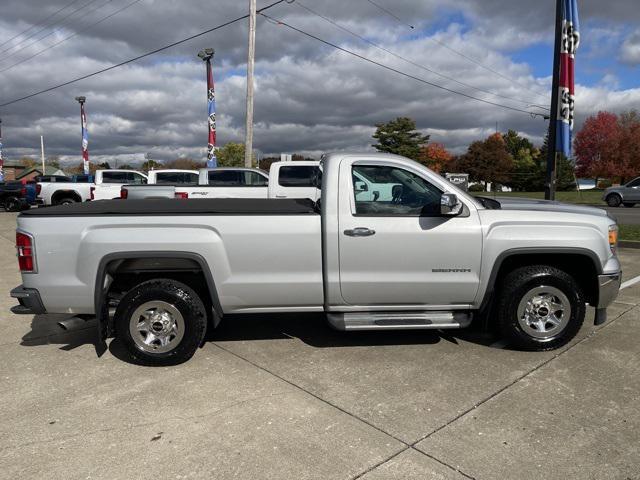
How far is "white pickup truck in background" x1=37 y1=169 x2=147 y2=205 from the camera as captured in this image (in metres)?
17.5

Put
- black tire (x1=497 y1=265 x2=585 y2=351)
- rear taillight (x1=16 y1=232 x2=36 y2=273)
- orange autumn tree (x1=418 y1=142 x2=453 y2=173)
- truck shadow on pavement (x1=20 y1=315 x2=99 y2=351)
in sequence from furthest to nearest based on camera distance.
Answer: orange autumn tree (x1=418 y1=142 x2=453 y2=173) < truck shadow on pavement (x1=20 y1=315 x2=99 y2=351) < black tire (x1=497 y1=265 x2=585 y2=351) < rear taillight (x1=16 y1=232 x2=36 y2=273)

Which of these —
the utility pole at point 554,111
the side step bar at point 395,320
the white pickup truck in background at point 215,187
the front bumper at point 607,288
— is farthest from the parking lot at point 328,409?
the white pickup truck in background at point 215,187

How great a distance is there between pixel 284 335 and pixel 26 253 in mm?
2503

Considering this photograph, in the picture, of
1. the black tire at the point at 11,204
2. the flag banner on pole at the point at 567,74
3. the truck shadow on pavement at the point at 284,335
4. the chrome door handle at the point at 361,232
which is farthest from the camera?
the black tire at the point at 11,204

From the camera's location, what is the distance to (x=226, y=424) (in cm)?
324

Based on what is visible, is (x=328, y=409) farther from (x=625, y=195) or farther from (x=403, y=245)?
(x=625, y=195)

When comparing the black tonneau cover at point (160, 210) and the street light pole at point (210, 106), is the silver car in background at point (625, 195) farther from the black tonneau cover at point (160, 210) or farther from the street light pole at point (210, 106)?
the black tonneau cover at point (160, 210)

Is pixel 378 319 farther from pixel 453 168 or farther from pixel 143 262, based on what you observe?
pixel 453 168

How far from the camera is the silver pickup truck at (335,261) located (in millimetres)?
3988

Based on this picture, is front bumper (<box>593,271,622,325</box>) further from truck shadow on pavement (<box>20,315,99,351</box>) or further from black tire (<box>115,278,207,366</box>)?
truck shadow on pavement (<box>20,315,99,351</box>)

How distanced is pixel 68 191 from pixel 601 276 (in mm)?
19589

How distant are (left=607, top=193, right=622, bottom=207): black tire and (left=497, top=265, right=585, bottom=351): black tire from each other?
24.4m

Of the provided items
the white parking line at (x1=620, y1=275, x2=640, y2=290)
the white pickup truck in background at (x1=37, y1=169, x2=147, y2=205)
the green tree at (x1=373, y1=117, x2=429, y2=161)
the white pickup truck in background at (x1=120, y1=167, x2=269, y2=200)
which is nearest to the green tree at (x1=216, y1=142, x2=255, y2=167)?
the green tree at (x1=373, y1=117, x2=429, y2=161)

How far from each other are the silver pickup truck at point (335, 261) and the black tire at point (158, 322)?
11 millimetres
